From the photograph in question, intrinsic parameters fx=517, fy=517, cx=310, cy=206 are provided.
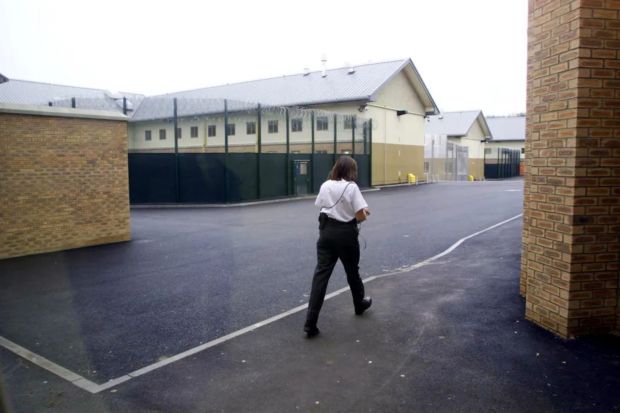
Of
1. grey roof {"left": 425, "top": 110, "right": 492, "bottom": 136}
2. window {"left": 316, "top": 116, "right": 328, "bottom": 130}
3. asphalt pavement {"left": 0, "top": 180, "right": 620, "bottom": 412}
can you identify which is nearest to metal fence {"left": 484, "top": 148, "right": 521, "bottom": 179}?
grey roof {"left": 425, "top": 110, "right": 492, "bottom": 136}

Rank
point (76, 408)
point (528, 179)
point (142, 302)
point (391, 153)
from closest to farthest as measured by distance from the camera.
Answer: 1. point (76, 408)
2. point (528, 179)
3. point (142, 302)
4. point (391, 153)

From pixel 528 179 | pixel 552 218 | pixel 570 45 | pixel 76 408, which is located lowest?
pixel 76 408

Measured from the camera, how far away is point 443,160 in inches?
1779

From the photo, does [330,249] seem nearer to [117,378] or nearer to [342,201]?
[342,201]

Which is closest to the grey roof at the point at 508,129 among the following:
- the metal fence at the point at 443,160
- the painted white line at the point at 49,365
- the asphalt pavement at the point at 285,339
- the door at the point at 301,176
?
the metal fence at the point at 443,160

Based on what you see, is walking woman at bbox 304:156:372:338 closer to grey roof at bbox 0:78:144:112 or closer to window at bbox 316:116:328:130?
window at bbox 316:116:328:130

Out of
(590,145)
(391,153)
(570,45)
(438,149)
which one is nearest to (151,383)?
(590,145)

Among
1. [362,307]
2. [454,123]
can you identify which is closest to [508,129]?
[454,123]

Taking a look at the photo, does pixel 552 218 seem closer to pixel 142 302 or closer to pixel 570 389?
pixel 570 389

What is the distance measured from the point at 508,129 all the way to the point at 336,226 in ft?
225

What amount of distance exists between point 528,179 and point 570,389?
93.7 inches

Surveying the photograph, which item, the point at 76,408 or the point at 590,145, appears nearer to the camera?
the point at 76,408

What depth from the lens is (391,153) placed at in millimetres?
33719

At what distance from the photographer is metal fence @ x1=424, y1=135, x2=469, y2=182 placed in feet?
143
